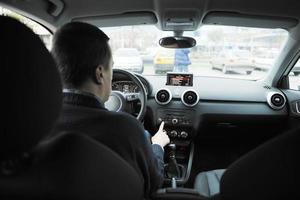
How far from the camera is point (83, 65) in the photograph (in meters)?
1.93

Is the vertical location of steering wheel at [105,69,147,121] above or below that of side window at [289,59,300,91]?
below

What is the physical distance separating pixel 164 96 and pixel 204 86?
0.52 m

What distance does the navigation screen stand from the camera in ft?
13.9

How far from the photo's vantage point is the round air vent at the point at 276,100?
426 centimetres

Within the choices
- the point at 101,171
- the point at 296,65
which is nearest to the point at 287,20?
the point at 296,65

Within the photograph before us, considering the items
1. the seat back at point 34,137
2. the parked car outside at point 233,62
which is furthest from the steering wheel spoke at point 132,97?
the seat back at point 34,137

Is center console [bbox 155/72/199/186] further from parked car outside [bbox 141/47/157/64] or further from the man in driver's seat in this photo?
the man in driver's seat

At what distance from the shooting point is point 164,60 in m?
4.55

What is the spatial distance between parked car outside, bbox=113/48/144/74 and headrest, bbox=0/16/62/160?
10.1 ft

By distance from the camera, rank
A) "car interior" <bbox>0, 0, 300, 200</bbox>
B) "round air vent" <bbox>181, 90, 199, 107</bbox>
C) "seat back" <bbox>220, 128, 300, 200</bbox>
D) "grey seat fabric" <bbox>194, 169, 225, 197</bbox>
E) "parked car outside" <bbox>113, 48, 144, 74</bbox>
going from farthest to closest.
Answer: "parked car outside" <bbox>113, 48, 144, 74</bbox>, "round air vent" <bbox>181, 90, 199, 107</bbox>, "grey seat fabric" <bbox>194, 169, 225, 197</bbox>, "car interior" <bbox>0, 0, 300, 200</bbox>, "seat back" <bbox>220, 128, 300, 200</bbox>

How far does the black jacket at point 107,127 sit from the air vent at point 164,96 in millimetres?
2193

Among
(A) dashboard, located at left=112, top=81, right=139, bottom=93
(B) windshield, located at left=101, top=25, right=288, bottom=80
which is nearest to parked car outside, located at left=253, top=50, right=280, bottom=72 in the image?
(B) windshield, located at left=101, top=25, right=288, bottom=80

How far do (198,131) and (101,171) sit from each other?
3.05 m

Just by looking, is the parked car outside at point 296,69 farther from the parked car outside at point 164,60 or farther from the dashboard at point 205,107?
the parked car outside at point 164,60
